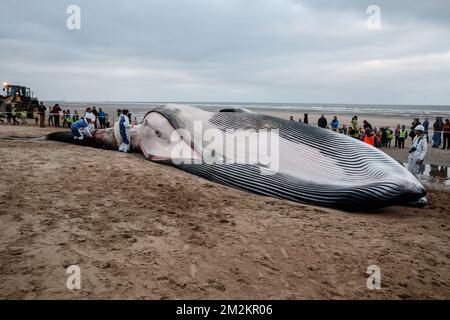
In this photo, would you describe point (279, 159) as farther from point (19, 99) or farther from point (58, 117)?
point (19, 99)

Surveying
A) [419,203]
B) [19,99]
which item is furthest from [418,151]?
[19,99]

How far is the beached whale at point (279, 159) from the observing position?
22.7 feet

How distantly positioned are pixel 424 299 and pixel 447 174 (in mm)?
10401

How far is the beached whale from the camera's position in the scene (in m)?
6.91

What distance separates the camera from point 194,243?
4.64m

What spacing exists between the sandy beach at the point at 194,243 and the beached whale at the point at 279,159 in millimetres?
459

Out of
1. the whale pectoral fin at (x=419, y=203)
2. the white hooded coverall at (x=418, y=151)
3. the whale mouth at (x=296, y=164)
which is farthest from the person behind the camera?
the white hooded coverall at (x=418, y=151)

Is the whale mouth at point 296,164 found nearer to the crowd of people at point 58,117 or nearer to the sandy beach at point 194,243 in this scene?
the sandy beach at point 194,243

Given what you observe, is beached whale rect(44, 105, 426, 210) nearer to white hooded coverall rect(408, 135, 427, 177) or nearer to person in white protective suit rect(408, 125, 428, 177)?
person in white protective suit rect(408, 125, 428, 177)

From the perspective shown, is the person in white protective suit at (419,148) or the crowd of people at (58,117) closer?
the person in white protective suit at (419,148)

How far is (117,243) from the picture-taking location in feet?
14.5

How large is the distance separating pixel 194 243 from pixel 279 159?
4.08 meters

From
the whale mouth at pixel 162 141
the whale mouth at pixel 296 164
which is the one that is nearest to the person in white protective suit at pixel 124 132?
the whale mouth at pixel 162 141
